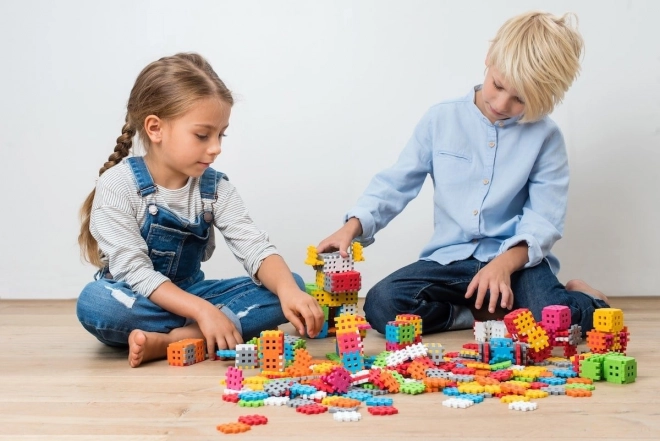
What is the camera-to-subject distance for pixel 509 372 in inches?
55.9

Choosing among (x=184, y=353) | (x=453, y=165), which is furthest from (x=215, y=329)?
(x=453, y=165)

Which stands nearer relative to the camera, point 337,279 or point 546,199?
point 337,279

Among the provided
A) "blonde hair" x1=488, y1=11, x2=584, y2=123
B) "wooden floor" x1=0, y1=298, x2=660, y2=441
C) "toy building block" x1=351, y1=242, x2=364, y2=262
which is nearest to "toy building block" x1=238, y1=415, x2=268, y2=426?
"wooden floor" x1=0, y1=298, x2=660, y2=441

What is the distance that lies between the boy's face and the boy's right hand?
0.41 metres

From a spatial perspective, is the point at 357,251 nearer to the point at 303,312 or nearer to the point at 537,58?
the point at 303,312

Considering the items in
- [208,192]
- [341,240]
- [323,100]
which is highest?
[323,100]

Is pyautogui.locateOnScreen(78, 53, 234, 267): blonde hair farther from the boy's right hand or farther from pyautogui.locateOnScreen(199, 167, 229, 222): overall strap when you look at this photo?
the boy's right hand

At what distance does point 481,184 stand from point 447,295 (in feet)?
0.89

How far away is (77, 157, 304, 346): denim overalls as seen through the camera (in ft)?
5.41

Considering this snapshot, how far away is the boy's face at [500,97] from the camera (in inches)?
72.7

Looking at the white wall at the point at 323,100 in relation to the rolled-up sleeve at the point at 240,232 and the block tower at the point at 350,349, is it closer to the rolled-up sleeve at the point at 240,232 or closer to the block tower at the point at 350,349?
the rolled-up sleeve at the point at 240,232

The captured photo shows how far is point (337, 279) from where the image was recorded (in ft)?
5.71

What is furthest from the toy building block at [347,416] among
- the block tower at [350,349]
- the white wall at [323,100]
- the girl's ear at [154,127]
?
the white wall at [323,100]

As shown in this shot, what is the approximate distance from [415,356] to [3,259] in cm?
152
